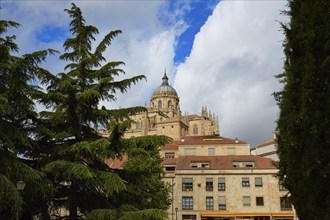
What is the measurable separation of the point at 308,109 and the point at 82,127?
29.8 ft

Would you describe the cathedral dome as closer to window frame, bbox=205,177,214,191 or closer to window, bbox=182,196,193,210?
window frame, bbox=205,177,214,191

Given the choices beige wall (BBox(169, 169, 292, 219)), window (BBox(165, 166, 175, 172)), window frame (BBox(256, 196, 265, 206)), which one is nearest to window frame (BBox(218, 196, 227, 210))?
beige wall (BBox(169, 169, 292, 219))

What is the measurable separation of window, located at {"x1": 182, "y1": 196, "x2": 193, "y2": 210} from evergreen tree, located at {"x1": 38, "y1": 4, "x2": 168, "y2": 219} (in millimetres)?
31278

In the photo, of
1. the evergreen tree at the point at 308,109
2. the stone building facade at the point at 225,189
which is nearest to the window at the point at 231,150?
the stone building facade at the point at 225,189

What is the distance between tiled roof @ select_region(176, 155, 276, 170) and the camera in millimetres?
45106

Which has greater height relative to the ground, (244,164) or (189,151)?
(189,151)

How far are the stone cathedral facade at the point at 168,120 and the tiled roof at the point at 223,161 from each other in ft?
123

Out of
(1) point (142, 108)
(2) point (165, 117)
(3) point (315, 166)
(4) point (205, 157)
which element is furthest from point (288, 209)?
(2) point (165, 117)

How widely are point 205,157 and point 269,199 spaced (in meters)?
9.71

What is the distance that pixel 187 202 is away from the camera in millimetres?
44062

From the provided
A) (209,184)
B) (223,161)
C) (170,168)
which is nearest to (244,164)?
(223,161)

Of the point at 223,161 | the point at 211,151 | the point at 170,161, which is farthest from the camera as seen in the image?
the point at 211,151

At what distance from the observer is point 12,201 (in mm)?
10219

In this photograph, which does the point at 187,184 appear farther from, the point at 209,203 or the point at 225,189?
the point at 225,189
